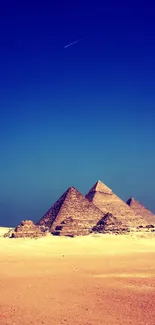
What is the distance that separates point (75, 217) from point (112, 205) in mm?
10252

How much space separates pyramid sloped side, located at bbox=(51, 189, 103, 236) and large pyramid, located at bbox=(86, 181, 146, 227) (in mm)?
4806

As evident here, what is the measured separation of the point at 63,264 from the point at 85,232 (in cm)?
2171

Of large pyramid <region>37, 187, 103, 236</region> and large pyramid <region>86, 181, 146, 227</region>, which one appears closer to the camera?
large pyramid <region>37, 187, 103, 236</region>

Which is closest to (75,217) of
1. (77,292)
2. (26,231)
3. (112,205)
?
(26,231)

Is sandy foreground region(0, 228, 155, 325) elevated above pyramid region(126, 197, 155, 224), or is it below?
below

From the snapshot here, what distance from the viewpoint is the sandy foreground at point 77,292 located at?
398 inches

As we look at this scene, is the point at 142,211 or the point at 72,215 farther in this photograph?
the point at 142,211

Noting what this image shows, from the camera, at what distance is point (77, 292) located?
1328cm

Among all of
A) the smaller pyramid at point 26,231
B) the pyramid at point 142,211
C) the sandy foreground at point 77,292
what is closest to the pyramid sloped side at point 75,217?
the smaller pyramid at point 26,231

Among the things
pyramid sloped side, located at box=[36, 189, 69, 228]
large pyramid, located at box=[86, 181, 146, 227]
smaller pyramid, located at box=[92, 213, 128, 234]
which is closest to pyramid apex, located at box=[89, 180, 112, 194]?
large pyramid, located at box=[86, 181, 146, 227]

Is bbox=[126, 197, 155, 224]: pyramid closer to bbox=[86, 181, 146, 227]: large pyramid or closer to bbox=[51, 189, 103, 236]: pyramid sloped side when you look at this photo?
bbox=[86, 181, 146, 227]: large pyramid

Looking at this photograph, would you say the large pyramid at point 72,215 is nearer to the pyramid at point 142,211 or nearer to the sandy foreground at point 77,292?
the pyramid at point 142,211

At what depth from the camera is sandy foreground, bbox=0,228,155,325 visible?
10.1 meters

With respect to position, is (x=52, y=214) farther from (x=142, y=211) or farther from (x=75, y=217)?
(x=142, y=211)
